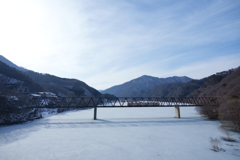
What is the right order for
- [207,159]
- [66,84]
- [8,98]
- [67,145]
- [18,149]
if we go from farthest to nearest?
1. [66,84]
2. [8,98]
3. [67,145]
4. [18,149]
5. [207,159]

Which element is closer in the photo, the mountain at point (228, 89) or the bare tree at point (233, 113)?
the bare tree at point (233, 113)

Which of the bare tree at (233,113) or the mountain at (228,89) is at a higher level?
the mountain at (228,89)

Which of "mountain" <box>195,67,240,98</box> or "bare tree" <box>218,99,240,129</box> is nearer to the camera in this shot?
"bare tree" <box>218,99,240,129</box>

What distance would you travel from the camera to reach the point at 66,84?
4776 inches

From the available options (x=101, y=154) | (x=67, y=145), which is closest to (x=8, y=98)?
(x=67, y=145)

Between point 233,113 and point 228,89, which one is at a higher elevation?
point 228,89

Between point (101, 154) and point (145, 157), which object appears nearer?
point (145, 157)

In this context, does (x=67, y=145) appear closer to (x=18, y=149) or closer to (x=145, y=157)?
(x=18, y=149)

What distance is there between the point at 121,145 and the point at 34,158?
637 centimetres

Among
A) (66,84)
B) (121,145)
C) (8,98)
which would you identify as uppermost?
(66,84)

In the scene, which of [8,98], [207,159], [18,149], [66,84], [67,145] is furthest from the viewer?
[66,84]

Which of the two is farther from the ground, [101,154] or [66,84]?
[66,84]

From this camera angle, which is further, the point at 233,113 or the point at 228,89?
the point at 228,89

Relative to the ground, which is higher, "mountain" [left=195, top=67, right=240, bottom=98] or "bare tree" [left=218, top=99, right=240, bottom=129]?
"mountain" [left=195, top=67, right=240, bottom=98]
